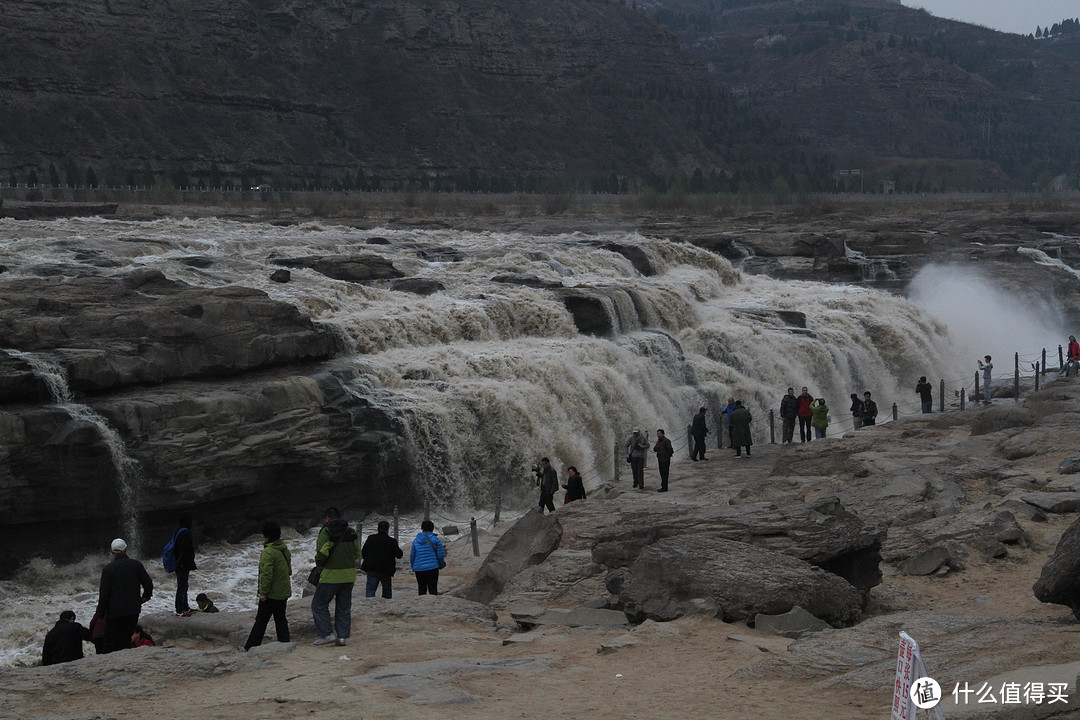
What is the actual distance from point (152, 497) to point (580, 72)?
126510mm

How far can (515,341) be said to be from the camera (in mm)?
27812

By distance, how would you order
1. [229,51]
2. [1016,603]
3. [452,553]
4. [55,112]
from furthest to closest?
[229,51]
[55,112]
[452,553]
[1016,603]

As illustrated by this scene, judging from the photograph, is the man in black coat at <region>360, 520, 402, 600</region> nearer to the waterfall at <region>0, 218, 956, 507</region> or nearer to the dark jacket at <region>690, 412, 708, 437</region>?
the waterfall at <region>0, 218, 956, 507</region>

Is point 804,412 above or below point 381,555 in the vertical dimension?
below

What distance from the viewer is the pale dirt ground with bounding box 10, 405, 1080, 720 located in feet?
26.2

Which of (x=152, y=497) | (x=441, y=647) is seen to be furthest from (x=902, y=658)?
(x=152, y=497)

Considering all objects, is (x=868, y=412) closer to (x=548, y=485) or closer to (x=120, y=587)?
(x=548, y=485)

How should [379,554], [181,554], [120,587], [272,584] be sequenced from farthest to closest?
[181,554] → [379,554] → [120,587] → [272,584]

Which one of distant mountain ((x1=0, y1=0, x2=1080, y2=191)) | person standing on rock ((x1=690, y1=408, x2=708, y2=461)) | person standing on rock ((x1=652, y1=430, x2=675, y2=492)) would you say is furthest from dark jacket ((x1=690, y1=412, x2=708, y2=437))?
distant mountain ((x1=0, y1=0, x2=1080, y2=191))

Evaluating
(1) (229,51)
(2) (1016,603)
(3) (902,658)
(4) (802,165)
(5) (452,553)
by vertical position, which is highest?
(1) (229,51)

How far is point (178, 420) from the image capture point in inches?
766

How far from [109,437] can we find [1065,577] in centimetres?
1438

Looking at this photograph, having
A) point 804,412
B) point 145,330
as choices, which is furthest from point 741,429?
point 145,330

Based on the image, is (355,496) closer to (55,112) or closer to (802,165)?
(55,112)
